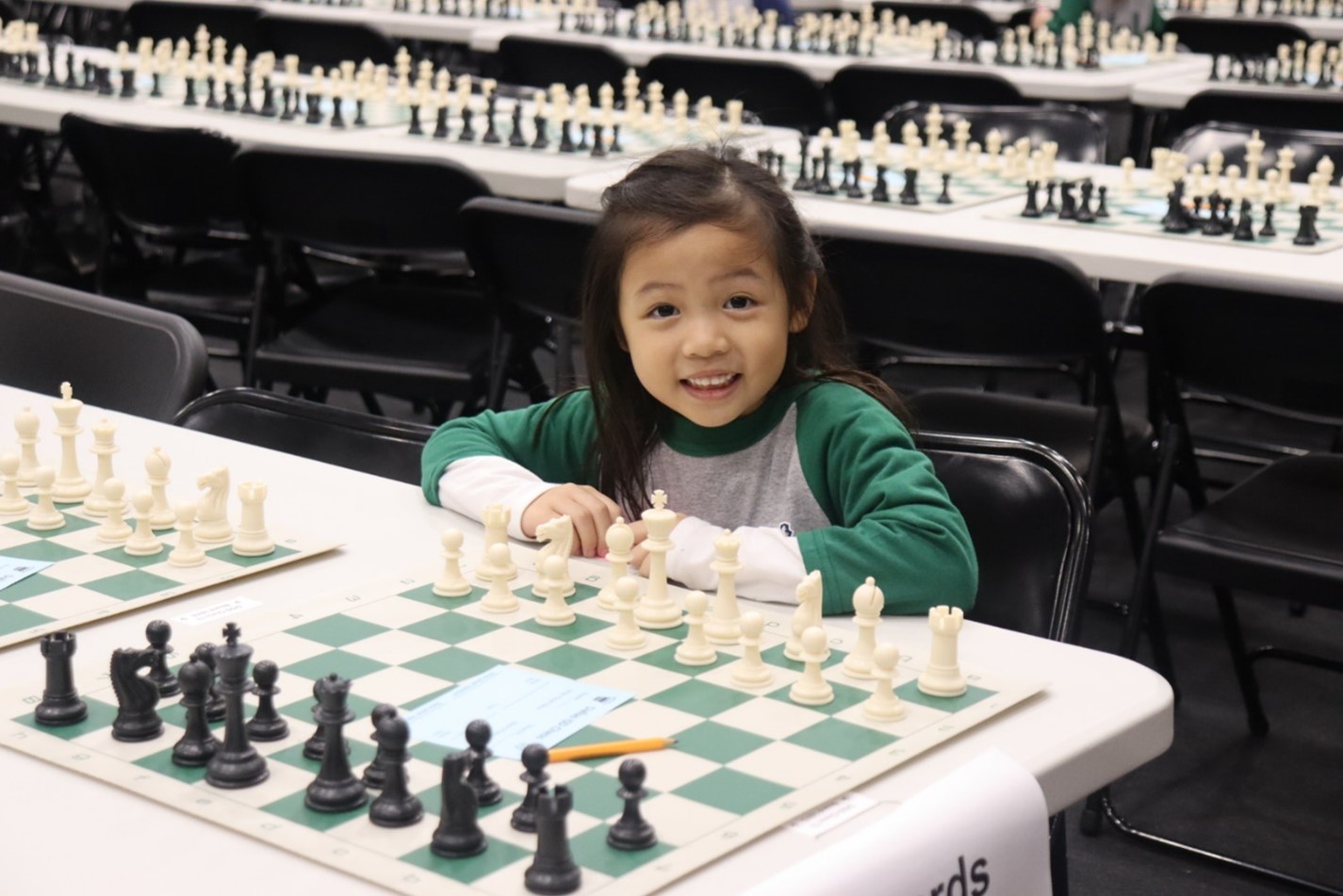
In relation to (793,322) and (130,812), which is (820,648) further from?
(793,322)

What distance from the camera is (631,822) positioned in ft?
3.85

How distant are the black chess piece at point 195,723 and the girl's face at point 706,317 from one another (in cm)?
81

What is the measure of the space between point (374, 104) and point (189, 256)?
4.92 ft

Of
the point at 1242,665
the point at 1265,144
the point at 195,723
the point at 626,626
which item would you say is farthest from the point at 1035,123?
the point at 195,723

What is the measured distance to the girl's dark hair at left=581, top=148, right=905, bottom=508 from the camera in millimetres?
2025

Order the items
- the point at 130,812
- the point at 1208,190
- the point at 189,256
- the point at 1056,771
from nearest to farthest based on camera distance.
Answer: the point at 130,812 < the point at 1056,771 < the point at 1208,190 < the point at 189,256

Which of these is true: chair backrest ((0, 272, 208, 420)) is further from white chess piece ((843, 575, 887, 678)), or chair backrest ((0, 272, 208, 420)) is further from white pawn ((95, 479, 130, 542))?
white chess piece ((843, 575, 887, 678))

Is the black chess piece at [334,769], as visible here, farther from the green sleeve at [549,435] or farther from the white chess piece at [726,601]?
the green sleeve at [549,435]

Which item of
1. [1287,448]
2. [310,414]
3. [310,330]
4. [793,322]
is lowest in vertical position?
[1287,448]

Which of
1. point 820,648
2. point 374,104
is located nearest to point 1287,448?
point 374,104

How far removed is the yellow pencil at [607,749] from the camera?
1.31 m

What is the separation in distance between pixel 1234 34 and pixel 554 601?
6.84 m

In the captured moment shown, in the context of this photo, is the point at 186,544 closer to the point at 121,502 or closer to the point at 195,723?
the point at 121,502

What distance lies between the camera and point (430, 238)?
13.0 feet
